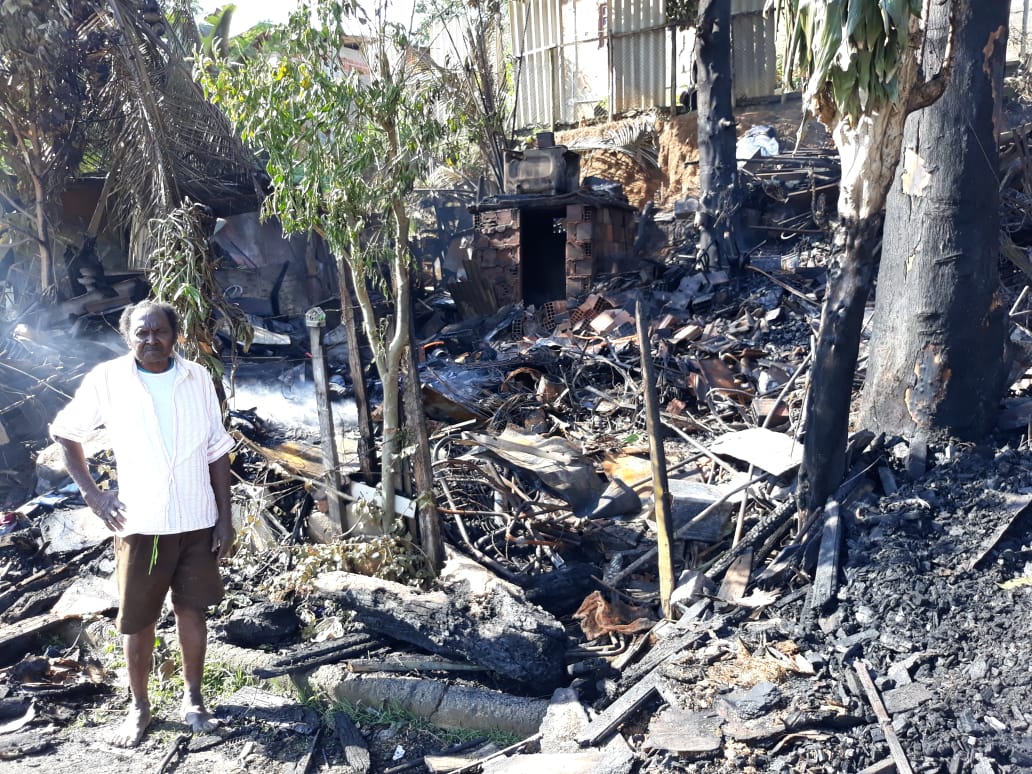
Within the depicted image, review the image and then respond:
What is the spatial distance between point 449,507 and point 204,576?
213 centimetres

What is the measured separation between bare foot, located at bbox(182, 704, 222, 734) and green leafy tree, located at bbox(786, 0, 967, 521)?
340cm

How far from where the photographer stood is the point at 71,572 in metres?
6.21

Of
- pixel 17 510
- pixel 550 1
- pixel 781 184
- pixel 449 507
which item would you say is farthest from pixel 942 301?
pixel 550 1

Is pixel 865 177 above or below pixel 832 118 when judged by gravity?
below

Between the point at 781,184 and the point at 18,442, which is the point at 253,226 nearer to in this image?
the point at 18,442

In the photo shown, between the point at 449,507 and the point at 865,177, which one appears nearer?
the point at 865,177

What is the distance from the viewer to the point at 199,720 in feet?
13.6

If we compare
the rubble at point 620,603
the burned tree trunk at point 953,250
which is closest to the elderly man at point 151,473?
the rubble at point 620,603

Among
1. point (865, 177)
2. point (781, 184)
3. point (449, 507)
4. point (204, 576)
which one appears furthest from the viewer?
point (781, 184)

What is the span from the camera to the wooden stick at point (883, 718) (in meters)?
3.18

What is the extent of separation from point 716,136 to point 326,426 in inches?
346

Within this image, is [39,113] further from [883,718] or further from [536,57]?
[883,718]

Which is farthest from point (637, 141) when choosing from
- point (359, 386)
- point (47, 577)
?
point (47, 577)

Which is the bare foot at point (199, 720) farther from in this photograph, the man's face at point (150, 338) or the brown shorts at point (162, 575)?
the man's face at point (150, 338)
